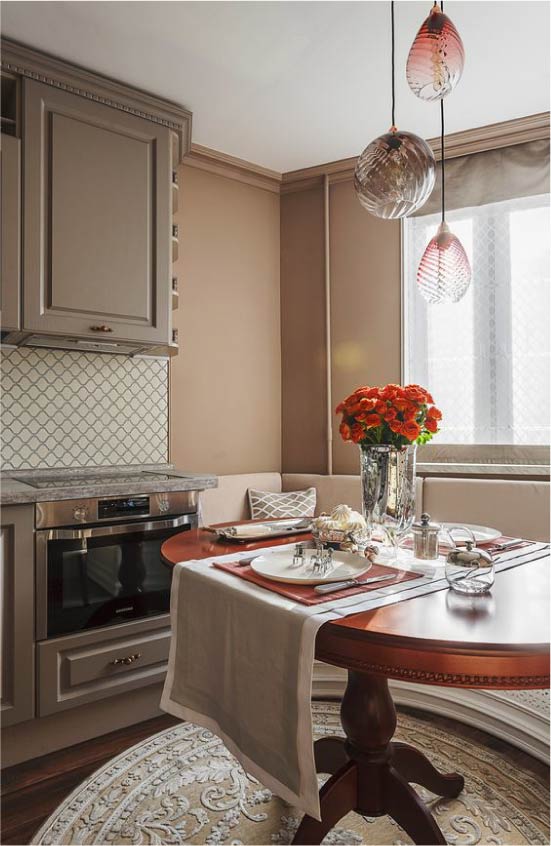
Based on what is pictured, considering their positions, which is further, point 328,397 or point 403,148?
point 328,397

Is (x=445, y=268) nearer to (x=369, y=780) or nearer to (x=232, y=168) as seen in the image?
(x=369, y=780)

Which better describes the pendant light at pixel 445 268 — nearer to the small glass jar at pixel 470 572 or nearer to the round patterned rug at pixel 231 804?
the small glass jar at pixel 470 572

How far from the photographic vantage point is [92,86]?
8.22 feet

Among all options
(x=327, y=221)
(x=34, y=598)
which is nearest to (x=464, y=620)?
(x=34, y=598)

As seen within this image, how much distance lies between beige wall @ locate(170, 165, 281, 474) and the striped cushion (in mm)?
355

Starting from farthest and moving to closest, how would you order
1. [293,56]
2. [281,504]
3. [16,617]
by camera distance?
[281,504] → [293,56] → [16,617]

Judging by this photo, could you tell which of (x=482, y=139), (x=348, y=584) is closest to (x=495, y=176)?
(x=482, y=139)

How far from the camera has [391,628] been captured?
1028 millimetres

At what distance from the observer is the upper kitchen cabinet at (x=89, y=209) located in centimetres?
235

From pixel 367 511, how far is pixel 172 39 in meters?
1.97

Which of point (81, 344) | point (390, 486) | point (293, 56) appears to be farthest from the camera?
point (81, 344)

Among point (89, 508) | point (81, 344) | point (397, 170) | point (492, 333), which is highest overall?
point (397, 170)

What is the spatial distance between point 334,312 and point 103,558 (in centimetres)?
202

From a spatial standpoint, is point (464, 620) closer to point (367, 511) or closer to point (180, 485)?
point (367, 511)
